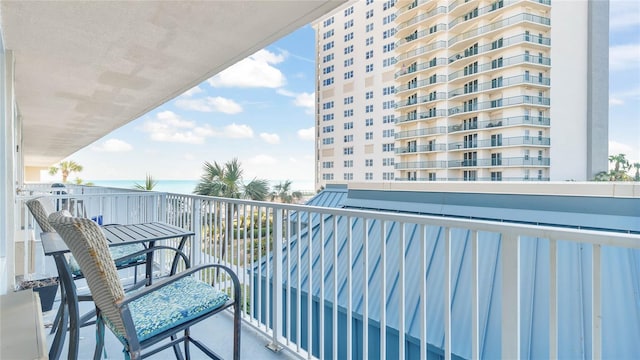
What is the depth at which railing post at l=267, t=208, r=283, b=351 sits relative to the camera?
2.26 metres

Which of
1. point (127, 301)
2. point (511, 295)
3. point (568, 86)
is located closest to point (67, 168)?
point (127, 301)

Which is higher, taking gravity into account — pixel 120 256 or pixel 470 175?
pixel 470 175

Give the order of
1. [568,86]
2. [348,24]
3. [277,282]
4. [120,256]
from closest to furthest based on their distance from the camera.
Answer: [277,282], [120,256], [568,86], [348,24]

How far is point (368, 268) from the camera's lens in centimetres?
205

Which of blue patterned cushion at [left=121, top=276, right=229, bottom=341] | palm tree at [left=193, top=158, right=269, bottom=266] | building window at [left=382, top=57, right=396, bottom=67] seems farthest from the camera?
building window at [left=382, top=57, right=396, bottom=67]

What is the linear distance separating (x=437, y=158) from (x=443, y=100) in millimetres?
5669

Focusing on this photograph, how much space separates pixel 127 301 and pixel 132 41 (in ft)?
8.60

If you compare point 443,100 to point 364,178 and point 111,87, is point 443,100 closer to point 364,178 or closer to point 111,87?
point 364,178

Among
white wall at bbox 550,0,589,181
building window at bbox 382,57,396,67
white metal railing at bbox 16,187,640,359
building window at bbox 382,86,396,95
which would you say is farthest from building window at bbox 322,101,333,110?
white metal railing at bbox 16,187,640,359

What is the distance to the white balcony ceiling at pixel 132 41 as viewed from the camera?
2393 mm

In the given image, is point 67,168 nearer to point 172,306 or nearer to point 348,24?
point 172,306

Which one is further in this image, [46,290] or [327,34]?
[327,34]

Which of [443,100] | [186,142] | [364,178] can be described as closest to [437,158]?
[443,100]

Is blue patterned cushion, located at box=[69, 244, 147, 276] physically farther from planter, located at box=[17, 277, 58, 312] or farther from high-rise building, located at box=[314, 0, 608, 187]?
high-rise building, located at box=[314, 0, 608, 187]
